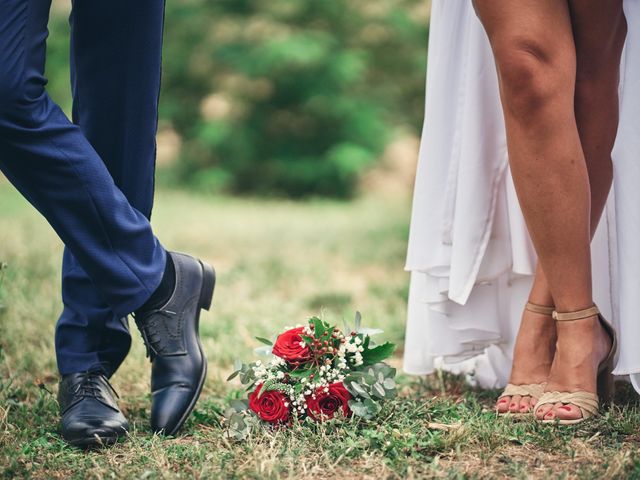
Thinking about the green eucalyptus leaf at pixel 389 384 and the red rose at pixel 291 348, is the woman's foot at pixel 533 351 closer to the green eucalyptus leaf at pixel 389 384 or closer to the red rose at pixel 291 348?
the green eucalyptus leaf at pixel 389 384

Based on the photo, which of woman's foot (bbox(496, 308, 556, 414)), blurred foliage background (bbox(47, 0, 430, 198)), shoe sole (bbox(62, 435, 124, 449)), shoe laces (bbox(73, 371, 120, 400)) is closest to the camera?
shoe sole (bbox(62, 435, 124, 449))

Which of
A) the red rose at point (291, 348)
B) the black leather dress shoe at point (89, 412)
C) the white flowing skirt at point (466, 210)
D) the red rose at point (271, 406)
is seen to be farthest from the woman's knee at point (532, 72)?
the black leather dress shoe at point (89, 412)

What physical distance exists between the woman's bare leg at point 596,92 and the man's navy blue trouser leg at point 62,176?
0.93 meters

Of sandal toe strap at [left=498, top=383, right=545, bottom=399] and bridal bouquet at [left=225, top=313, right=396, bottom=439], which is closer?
bridal bouquet at [left=225, top=313, right=396, bottom=439]

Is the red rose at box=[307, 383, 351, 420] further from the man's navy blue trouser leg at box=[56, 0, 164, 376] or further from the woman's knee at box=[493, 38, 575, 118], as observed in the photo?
the woman's knee at box=[493, 38, 575, 118]

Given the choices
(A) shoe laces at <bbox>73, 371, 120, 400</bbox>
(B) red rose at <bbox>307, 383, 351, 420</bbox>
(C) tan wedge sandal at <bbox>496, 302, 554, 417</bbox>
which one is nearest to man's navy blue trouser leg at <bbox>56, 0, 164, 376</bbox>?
(A) shoe laces at <bbox>73, 371, 120, 400</bbox>

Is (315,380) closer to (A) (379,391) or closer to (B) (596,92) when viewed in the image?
(A) (379,391)

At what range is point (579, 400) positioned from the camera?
1.68 m

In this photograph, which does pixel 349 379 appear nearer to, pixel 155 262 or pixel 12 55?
pixel 155 262

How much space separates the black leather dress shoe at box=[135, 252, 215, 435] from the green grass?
0.19ft

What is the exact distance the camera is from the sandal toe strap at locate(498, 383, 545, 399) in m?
1.80

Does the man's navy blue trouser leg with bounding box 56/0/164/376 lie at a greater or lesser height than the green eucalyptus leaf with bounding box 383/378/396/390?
greater

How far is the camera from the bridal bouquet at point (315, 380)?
1677 mm

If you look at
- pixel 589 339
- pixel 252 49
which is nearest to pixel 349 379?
pixel 589 339
